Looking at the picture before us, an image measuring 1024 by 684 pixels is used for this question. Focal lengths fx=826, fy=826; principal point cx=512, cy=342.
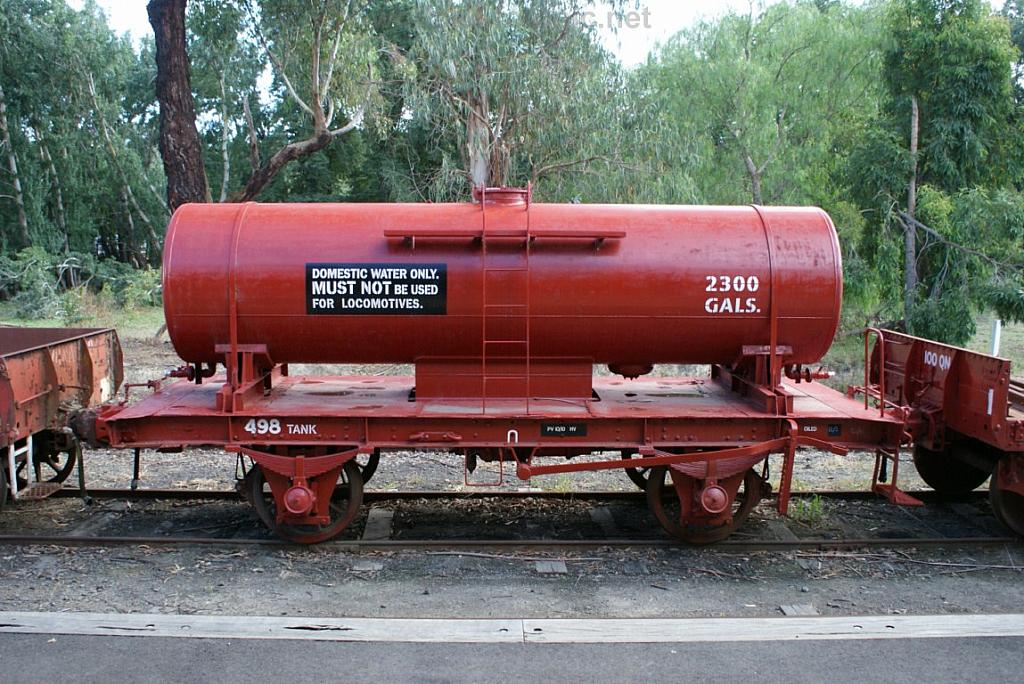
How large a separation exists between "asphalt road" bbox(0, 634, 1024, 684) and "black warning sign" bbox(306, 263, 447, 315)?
2903 mm

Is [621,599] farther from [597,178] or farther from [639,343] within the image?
[597,178]

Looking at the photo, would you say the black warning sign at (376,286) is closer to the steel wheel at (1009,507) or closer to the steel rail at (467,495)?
the steel rail at (467,495)

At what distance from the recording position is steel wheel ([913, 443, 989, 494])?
29.4ft

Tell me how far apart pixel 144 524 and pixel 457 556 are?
333 cm

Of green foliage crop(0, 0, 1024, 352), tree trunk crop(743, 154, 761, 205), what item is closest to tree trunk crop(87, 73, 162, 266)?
green foliage crop(0, 0, 1024, 352)

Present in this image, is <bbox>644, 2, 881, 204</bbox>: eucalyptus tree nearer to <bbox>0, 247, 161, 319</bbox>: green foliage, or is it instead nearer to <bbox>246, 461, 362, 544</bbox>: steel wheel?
<bbox>0, 247, 161, 319</bbox>: green foliage

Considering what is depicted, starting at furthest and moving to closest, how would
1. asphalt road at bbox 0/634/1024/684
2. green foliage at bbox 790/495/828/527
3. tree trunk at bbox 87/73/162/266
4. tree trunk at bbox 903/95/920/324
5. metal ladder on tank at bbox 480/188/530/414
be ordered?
tree trunk at bbox 87/73/162/266, tree trunk at bbox 903/95/920/324, green foliage at bbox 790/495/828/527, metal ladder on tank at bbox 480/188/530/414, asphalt road at bbox 0/634/1024/684

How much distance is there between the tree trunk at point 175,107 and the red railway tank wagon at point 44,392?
9517 millimetres

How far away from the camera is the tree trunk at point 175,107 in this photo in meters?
18.3

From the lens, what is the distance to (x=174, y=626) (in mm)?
5914

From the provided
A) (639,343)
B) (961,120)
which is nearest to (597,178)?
(961,120)

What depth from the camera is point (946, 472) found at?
9.04 meters

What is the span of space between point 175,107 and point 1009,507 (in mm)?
17701

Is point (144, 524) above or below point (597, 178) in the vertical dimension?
below
